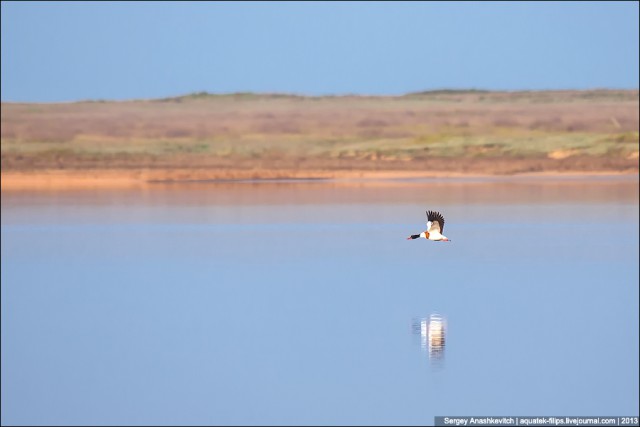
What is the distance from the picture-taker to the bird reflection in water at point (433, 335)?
8.98 metres

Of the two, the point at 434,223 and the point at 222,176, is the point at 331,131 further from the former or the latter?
the point at 434,223

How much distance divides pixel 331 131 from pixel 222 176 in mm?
11273

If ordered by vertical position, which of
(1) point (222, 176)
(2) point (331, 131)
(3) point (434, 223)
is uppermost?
(3) point (434, 223)

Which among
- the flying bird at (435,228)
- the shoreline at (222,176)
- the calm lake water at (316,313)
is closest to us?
the calm lake water at (316,313)

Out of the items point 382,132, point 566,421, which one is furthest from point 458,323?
point 382,132

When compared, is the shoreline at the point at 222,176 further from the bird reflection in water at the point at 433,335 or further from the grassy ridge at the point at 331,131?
the bird reflection in water at the point at 433,335

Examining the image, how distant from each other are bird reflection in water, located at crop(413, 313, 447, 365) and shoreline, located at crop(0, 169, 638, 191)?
760 inches

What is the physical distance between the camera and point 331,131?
41938mm

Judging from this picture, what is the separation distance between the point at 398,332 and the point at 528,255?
5.11 meters

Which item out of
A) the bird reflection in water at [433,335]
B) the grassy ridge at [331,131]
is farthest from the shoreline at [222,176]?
the bird reflection in water at [433,335]

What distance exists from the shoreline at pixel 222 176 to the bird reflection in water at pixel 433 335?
63.4 feet

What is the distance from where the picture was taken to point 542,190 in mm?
25703

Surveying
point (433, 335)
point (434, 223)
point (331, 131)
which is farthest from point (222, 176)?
point (433, 335)

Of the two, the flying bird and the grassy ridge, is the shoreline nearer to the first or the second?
the grassy ridge
